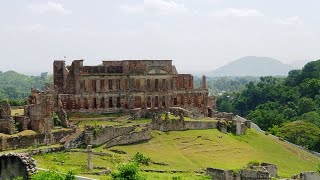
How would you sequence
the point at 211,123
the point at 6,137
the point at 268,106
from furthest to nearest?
1. the point at 268,106
2. the point at 211,123
3. the point at 6,137

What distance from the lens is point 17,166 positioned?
35594 mm

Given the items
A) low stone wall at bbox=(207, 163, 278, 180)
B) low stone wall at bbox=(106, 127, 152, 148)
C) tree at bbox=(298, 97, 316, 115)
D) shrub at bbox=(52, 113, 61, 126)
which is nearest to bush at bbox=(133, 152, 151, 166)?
low stone wall at bbox=(106, 127, 152, 148)

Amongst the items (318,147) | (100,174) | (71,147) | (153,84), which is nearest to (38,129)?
(71,147)

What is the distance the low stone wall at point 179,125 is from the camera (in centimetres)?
6575

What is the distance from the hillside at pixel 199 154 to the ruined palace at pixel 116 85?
336 inches

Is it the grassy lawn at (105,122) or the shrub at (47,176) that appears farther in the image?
the grassy lawn at (105,122)

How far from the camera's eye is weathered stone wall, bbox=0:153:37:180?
3522 centimetres

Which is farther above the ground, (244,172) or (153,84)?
(153,84)

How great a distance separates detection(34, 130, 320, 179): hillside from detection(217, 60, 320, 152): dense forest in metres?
14.5

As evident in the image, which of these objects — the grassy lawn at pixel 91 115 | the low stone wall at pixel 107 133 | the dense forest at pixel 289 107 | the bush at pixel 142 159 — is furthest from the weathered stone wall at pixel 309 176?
the dense forest at pixel 289 107

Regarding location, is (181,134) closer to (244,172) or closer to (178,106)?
(178,106)

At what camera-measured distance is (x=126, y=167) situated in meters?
36.0

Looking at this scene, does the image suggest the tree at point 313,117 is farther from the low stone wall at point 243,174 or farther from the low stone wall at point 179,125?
the low stone wall at point 243,174

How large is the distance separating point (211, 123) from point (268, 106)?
222 feet
